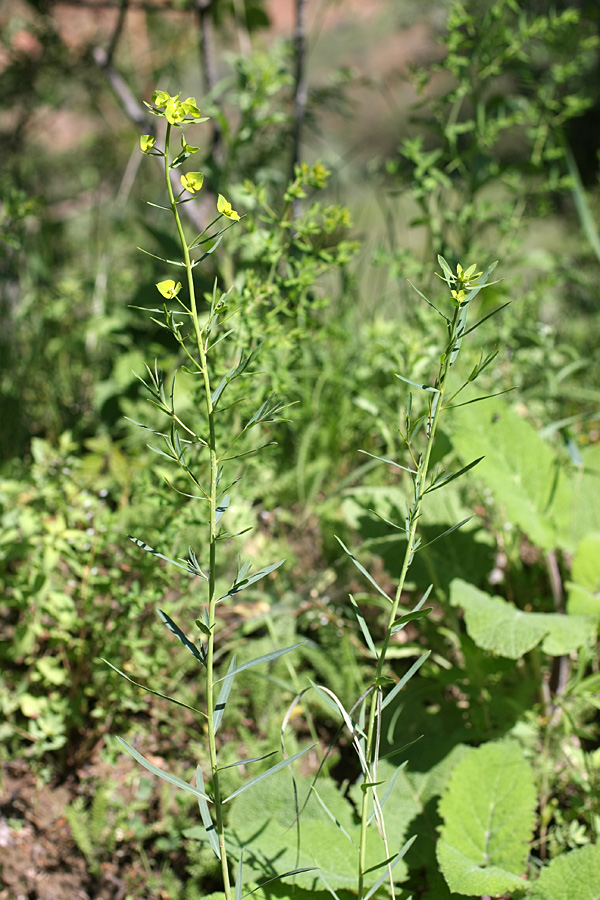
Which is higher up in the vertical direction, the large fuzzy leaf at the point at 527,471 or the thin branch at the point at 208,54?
the thin branch at the point at 208,54

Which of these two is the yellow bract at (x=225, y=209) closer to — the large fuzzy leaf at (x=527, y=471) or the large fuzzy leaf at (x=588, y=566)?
the large fuzzy leaf at (x=527, y=471)

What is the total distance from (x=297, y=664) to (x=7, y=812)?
2.07 feet

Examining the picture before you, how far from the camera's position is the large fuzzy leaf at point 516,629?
1.31m

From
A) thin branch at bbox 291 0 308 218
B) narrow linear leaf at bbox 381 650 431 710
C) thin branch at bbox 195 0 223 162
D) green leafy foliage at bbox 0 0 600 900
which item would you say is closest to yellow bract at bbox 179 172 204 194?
green leafy foliage at bbox 0 0 600 900

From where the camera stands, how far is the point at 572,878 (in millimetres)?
1138

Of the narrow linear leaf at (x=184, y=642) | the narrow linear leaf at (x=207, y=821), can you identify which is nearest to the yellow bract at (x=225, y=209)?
the narrow linear leaf at (x=184, y=642)

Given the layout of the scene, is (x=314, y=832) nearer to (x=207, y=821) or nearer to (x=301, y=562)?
(x=207, y=821)

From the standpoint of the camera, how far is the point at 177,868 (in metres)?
1.38

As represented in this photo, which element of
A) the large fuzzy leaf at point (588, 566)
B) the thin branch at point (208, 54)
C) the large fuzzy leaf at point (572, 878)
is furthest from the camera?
the thin branch at point (208, 54)

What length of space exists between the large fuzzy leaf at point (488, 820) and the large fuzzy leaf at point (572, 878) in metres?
0.04

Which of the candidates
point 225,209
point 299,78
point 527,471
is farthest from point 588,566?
point 299,78

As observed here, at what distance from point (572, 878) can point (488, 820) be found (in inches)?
6.3

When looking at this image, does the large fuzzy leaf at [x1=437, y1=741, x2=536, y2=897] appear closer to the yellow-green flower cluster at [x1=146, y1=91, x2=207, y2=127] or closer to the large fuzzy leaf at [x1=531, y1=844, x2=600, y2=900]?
the large fuzzy leaf at [x1=531, y1=844, x2=600, y2=900]

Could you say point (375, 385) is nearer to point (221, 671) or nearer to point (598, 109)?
point (221, 671)
